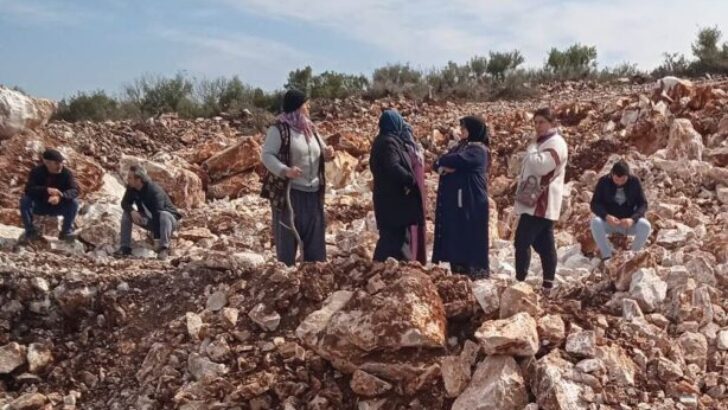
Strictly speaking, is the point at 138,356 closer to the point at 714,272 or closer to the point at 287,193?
the point at 287,193

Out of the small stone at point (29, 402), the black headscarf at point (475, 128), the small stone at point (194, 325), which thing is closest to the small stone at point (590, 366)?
the black headscarf at point (475, 128)

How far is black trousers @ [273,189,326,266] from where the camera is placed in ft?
16.8

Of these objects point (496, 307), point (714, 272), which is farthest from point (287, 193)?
point (714, 272)

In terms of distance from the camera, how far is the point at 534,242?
5.25 metres

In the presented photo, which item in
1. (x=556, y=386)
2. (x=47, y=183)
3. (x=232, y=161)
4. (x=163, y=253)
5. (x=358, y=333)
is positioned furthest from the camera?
(x=232, y=161)

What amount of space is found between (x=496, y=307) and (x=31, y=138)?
7.06 meters

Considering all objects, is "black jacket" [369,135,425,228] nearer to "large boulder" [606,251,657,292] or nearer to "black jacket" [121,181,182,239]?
"large boulder" [606,251,657,292]

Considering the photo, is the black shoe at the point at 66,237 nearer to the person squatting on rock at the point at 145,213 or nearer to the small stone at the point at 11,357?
the person squatting on rock at the point at 145,213

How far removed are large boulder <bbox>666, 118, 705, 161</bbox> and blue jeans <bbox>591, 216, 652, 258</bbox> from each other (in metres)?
3.48

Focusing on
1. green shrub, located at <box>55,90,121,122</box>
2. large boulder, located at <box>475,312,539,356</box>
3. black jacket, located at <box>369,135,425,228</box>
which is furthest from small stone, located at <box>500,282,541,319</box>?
green shrub, located at <box>55,90,121,122</box>

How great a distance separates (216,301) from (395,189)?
1.33 metres

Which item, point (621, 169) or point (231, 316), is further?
point (621, 169)

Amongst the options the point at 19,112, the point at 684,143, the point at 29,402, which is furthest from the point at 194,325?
the point at 684,143

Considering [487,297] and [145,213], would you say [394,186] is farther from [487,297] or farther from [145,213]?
[145,213]
